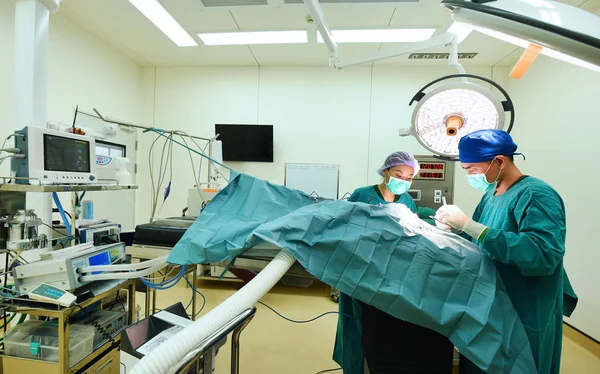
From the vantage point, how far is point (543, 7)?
0.60 metres

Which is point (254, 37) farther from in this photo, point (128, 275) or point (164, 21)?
point (128, 275)

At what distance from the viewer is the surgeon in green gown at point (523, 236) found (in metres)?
0.95

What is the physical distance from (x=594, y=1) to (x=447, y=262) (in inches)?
107

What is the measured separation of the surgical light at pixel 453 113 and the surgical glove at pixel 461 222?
0.24 meters

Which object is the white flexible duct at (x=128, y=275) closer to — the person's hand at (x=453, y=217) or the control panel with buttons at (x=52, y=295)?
the control panel with buttons at (x=52, y=295)

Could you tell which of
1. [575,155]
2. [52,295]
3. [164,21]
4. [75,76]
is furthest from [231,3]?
[575,155]

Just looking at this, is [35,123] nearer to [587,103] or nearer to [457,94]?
[457,94]

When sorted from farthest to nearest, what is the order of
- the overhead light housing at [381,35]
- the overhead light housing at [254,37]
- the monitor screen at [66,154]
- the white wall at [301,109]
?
1. the white wall at [301,109]
2. the overhead light housing at [254,37]
3. the overhead light housing at [381,35]
4. the monitor screen at [66,154]

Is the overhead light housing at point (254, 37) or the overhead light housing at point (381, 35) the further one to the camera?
the overhead light housing at point (254, 37)

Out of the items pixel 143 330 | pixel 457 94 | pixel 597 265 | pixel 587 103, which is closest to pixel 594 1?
pixel 587 103

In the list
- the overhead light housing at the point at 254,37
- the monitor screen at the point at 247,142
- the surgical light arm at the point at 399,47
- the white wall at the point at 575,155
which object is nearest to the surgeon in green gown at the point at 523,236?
the surgical light arm at the point at 399,47

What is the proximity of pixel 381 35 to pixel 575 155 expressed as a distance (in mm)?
1999

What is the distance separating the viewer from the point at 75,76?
286 cm

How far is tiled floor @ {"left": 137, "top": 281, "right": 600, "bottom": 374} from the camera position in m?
1.88
